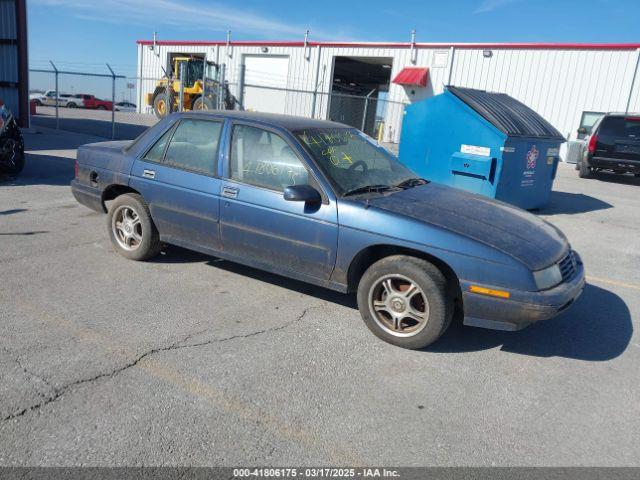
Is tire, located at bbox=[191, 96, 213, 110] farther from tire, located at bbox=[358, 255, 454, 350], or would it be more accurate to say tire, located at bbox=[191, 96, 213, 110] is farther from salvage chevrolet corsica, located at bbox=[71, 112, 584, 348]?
tire, located at bbox=[358, 255, 454, 350]

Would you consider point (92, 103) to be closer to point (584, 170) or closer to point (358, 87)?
point (358, 87)

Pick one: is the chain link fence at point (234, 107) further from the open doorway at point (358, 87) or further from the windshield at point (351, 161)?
the windshield at point (351, 161)

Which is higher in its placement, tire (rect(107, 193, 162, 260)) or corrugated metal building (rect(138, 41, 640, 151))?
corrugated metal building (rect(138, 41, 640, 151))

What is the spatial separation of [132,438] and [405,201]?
2.53m

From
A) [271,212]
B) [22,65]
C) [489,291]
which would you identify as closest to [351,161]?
[271,212]

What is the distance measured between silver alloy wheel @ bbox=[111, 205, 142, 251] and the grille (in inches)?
147

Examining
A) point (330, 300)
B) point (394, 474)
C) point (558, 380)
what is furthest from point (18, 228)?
point (558, 380)

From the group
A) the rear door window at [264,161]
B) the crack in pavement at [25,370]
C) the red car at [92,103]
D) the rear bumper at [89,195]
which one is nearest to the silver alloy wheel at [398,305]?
the rear door window at [264,161]

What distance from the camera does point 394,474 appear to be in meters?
2.57

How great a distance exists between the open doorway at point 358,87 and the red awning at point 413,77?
1.77m

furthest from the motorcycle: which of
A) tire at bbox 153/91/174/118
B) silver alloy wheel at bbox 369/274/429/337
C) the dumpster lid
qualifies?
tire at bbox 153/91/174/118

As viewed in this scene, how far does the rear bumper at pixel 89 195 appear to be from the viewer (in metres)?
5.54

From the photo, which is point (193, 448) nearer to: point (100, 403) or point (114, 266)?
point (100, 403)

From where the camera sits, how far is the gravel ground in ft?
8.89
